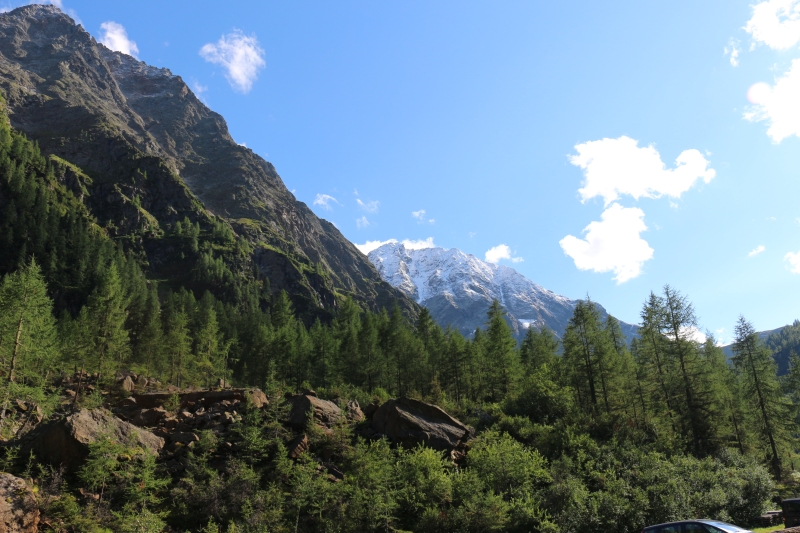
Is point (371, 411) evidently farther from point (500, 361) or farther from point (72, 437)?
point (72, 437)

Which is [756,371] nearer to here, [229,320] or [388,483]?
[388,483]

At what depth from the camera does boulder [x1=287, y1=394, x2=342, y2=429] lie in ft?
98.2

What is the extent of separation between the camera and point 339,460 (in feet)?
89.2

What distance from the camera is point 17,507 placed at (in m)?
16.8

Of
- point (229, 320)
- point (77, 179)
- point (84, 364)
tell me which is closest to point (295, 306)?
point (229, 320)

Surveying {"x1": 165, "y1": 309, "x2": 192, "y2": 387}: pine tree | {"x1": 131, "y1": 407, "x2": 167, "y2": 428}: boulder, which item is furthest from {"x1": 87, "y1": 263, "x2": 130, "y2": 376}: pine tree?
{"x1": 131, "y1": 407, "x2": 167, "y2": 428}: boulder

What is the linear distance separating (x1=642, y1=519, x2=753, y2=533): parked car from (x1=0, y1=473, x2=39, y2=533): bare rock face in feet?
78.5

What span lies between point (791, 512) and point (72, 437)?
120ft

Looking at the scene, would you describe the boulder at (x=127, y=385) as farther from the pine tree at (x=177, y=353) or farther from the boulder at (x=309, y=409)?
the boulder at (x=309, y=409)

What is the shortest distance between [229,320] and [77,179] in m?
97.2

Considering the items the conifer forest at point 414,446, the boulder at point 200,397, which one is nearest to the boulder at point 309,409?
the conifer forest at point 414,446

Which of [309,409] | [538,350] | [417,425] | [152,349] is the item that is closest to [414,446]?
[417,425]

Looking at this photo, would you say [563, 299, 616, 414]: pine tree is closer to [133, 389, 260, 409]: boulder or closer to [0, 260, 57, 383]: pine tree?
[133, 389, 260, 409]: boulder

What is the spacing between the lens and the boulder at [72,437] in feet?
69.9
